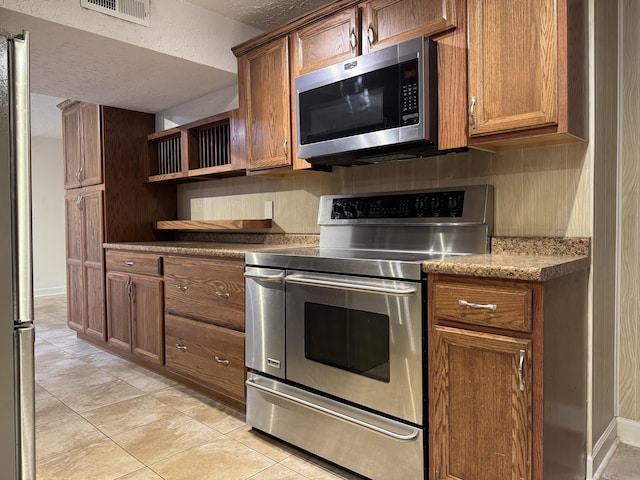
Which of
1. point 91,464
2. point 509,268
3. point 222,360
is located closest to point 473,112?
point 509,268

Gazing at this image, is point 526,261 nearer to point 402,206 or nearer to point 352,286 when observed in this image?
point 352,286

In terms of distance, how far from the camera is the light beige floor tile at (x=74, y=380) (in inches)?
116

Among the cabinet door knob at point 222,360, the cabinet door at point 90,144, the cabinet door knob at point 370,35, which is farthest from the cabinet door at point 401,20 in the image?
the cabinet door at point 90,144

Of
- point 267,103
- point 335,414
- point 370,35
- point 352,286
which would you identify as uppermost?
point 370,35

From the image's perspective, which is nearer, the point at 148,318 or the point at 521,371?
the point at 521,371

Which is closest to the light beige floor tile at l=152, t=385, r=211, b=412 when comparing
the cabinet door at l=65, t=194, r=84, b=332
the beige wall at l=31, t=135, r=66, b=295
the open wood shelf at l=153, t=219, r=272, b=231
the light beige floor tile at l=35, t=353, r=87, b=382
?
the light beige floor tile at l=35, t=353, r=87, b=382

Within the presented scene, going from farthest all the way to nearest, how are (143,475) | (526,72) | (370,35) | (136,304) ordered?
(136,304) → (370,35) → (143,475) → (526,72)

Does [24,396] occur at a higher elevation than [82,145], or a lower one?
lower

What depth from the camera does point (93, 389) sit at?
2.95m

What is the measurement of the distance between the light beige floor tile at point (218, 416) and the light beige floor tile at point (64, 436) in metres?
0.47

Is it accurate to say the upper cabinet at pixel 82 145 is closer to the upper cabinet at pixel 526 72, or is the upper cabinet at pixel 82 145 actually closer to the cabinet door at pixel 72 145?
the cabinet door at pixel 72 145

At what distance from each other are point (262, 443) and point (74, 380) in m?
1.63

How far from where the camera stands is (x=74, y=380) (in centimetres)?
312

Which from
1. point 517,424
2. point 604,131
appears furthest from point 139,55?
point 517,424
